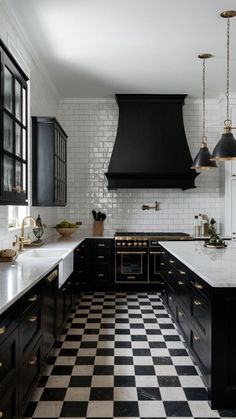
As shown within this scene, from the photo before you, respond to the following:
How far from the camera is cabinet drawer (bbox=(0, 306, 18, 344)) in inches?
75.5

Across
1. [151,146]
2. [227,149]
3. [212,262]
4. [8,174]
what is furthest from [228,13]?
[151,146]

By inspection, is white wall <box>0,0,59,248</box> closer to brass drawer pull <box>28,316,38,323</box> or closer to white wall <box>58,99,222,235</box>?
white wall <box>58,99,222,235</box>

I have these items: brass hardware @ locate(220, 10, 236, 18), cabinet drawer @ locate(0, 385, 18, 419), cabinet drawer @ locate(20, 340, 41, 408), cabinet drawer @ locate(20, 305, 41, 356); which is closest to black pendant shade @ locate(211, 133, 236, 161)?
brass hardware @ locate(220, 10, 236, 18)

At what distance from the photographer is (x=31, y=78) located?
195 inches

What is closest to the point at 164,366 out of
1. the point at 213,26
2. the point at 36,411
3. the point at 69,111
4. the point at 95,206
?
the point at 36,411

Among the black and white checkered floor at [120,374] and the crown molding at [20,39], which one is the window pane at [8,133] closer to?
the crown molding at [20,39]

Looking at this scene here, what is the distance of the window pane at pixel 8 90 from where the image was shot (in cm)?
291

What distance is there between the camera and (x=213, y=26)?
425 cm

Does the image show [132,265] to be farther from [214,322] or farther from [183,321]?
[214,322]

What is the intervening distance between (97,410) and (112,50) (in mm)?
4064

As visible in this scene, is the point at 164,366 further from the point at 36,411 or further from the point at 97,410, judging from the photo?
the point at 36,411

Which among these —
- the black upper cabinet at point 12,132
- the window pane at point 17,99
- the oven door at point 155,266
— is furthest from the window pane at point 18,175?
the oven door at point 155,266

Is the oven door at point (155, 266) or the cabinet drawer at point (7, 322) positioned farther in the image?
the oven door at point (155, 266)

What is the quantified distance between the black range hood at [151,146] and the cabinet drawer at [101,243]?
37.0 inches
